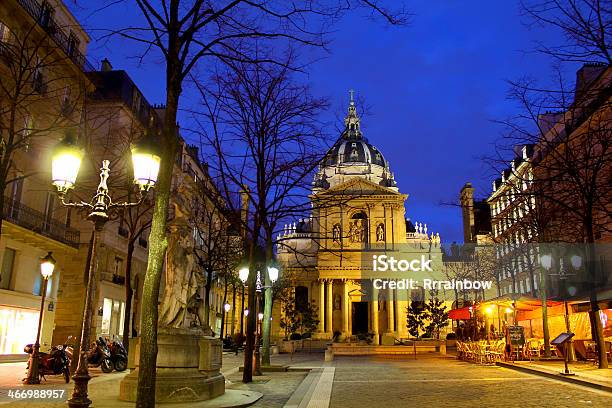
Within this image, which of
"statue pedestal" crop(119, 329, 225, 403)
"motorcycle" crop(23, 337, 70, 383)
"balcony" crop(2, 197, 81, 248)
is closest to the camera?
"statue pedestal" crop(119, 329, 225, 403)

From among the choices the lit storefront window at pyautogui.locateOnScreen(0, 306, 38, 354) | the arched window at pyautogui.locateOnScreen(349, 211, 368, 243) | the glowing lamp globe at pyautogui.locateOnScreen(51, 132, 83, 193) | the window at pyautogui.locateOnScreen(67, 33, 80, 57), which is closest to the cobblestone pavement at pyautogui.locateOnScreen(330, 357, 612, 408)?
the glowing lamp globe at pyautogui.locateOnScreen(51, 132, 83, 193)

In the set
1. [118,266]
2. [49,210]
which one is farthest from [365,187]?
[49,210]

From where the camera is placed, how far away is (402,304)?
238 feet

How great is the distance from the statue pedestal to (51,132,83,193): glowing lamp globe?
383cm

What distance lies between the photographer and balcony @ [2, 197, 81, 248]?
2309 centimetres

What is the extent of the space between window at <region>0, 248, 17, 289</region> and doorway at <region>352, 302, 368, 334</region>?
176 feet

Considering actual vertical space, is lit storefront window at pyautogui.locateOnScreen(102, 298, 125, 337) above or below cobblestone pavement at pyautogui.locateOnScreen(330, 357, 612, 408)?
above

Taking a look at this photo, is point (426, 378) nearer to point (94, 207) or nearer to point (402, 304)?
point (94, 207)

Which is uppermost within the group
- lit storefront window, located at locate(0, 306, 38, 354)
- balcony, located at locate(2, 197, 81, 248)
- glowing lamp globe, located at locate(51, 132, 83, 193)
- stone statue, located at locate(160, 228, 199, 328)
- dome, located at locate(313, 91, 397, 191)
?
dome, located at locate(313, 91, 397, 191)

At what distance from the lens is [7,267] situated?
2395cm

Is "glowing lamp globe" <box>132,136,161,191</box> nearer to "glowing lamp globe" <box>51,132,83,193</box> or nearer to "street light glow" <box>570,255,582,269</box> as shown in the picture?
"glowing lamp globe" <box>51,132,83,193</box>

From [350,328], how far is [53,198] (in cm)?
4988

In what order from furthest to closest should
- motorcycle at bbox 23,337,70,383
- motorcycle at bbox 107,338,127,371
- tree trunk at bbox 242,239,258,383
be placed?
motorcycle at bbox 107,338,127,371 → tree trunk at bbox 242,239,258,383 → motorcycle at bbox 23,337,70,383

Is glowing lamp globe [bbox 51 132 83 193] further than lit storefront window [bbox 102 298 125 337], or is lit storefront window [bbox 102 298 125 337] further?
lit storefront window [bbox 102 298 125 337]
